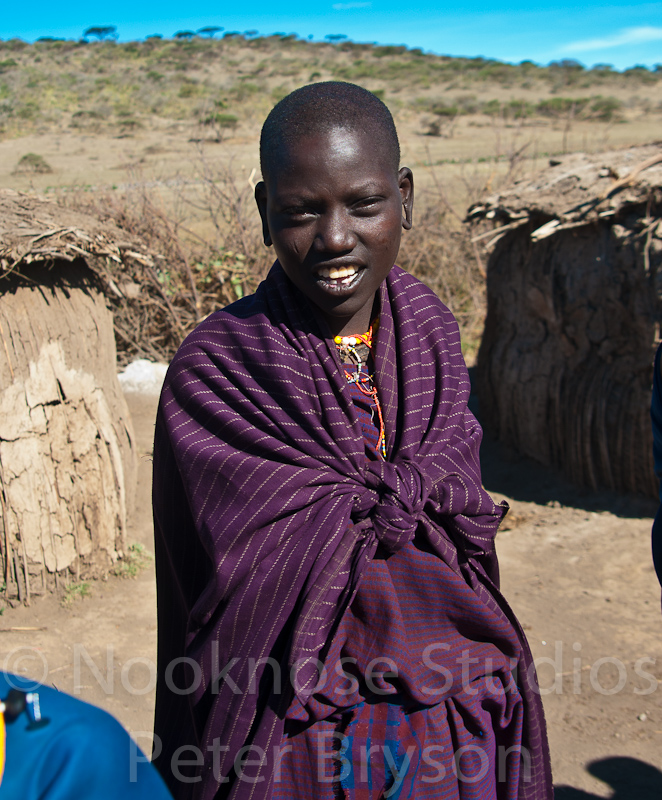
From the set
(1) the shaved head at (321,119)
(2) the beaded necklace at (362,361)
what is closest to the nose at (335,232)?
(1) the shaved head at (321,119)

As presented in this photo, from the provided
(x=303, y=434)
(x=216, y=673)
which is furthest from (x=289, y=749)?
(x=303, y=434)

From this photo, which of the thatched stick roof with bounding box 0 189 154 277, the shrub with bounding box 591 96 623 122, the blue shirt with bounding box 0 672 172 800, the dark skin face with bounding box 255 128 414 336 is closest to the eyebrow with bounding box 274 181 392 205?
the dark skin face with bounding box 255 128 414 336

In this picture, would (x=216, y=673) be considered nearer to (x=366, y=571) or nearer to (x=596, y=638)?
(x=366, y=571)

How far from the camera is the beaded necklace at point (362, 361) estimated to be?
156cm

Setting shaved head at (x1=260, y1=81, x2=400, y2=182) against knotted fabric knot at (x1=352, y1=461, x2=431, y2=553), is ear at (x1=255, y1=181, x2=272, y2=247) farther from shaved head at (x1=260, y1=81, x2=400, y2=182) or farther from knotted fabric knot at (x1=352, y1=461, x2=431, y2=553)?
knotted fabric knot at (x1=352, y1=461, x2=431, y2=553)

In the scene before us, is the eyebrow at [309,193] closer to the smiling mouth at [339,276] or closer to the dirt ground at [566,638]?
the smiling mouth at [339,276]

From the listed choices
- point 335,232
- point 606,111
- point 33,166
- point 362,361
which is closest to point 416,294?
point 362,361

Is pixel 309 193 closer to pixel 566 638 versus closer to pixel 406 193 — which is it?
pixel 406 193

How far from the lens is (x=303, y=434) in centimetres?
148

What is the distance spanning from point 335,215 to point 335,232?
0.12ft

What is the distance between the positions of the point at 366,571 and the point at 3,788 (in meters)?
0.85

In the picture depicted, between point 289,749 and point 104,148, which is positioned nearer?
point 289,749

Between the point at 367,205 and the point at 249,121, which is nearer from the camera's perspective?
the point at 367,205

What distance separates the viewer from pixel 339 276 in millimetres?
1464
